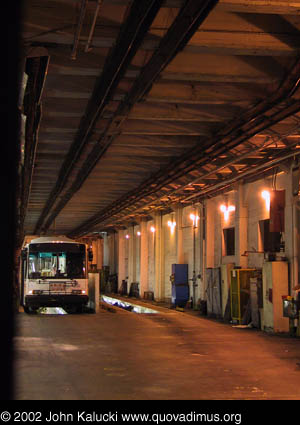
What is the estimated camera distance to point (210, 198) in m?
24.5

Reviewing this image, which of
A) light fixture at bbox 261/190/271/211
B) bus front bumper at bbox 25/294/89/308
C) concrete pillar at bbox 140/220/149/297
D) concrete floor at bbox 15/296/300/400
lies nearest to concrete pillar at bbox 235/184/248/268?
light fixture at bbox 261/190/271/211

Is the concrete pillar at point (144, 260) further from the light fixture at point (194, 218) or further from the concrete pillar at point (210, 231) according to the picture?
the concrete pillar at point (210, 231)

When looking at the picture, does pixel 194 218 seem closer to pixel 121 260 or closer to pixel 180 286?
pixel 180 286

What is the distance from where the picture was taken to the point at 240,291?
19.4m

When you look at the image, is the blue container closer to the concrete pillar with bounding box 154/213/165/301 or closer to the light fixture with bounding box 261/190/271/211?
the concrete pillar with bounding box 154/213/165/301

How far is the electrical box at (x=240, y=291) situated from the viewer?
1936 centimetres

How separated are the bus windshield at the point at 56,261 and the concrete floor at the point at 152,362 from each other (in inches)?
187

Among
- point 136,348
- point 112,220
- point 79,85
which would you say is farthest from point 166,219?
point 79,85

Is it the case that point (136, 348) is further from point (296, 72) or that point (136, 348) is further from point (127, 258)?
point (127, 258)

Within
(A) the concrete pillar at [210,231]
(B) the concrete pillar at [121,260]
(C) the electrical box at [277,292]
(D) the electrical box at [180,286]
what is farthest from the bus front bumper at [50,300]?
(B) the concrete pillar at [121,260]

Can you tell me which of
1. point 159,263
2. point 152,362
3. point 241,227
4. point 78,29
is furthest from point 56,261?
point 78,29

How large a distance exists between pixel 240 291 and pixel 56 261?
7826 mm

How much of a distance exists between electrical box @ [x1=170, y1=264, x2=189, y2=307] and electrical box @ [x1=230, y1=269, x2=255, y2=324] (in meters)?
7.30
